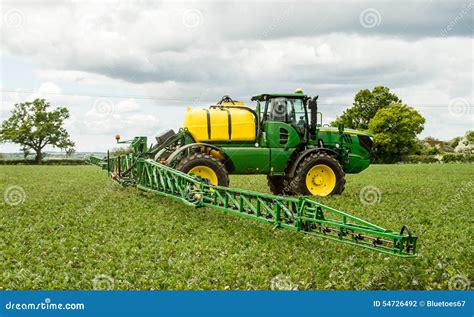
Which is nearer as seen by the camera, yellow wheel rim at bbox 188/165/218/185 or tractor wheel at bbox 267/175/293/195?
yellow wheel rim at bbox 188/165/218/185

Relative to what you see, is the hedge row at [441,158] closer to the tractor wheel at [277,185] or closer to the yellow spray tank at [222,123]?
the tractor wheel at [277,185]

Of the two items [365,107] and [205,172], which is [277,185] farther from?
[365,107]

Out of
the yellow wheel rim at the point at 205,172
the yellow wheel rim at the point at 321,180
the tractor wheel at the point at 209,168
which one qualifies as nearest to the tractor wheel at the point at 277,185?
the yellow wheel rim at the point at 321,180

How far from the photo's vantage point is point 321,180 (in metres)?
15.3

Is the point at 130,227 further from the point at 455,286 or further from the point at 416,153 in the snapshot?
the point at 416,153

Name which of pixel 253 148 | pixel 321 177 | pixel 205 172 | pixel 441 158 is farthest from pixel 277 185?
pixel 441 158

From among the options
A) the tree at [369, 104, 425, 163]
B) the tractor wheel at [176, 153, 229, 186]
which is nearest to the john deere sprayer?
the tractor wheel at [176, 153, 229, 186]

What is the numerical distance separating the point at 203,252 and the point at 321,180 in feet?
24.7

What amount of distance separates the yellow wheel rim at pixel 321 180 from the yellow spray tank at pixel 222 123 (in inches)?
79.3

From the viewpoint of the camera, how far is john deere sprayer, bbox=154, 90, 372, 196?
1477 cm

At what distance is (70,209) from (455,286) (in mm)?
9569

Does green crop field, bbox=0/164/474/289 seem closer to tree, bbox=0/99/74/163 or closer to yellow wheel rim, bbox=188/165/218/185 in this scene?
yellow wheel rim, bbox=188/165/218/185

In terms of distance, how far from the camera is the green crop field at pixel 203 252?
702 cm

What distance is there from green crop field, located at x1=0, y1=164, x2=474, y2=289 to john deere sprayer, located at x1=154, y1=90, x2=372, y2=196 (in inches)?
68.8
